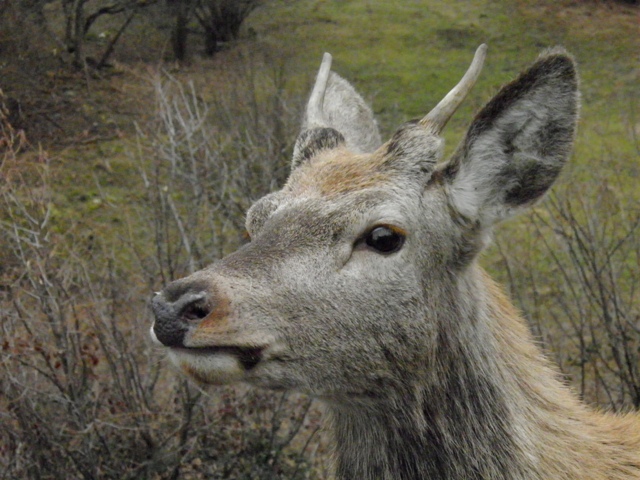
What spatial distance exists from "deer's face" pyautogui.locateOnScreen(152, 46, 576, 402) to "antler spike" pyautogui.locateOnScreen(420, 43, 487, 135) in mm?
23

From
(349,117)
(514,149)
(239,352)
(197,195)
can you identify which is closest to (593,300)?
(197,195)

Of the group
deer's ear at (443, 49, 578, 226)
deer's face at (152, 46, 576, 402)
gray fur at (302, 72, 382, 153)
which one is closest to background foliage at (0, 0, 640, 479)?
gray fur at (302, 72, 382, 153)

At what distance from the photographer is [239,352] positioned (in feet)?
10.0

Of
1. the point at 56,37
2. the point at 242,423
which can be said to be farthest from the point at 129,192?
the point at 242,423

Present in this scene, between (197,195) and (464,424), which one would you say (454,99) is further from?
(197,195)

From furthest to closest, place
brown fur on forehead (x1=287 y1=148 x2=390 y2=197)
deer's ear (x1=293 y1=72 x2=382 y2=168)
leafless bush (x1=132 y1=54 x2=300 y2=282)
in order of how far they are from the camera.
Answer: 1. leafless bush (x1=132 y1=54 x2=300 y2=282)
2. deer's ear (x1=293 y1=72 x2=382 y2=168)
3. brown fur on forehead (x1=287 y1=148 x2=390 y2=197)

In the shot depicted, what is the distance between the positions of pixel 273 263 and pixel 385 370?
2.10 ft

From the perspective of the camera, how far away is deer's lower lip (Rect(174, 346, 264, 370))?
298 centimetres

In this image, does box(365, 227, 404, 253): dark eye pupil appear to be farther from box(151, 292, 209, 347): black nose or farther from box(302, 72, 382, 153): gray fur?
box(302, 72, 382, 153): gray fur

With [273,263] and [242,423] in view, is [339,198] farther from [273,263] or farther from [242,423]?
[242,423]

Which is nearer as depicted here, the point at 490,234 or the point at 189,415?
the point at 490,234

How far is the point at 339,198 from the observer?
11.2 ft

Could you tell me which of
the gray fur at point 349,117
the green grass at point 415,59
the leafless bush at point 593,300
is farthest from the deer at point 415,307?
the green grass at point 415,59

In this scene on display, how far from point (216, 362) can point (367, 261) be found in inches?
29.6
